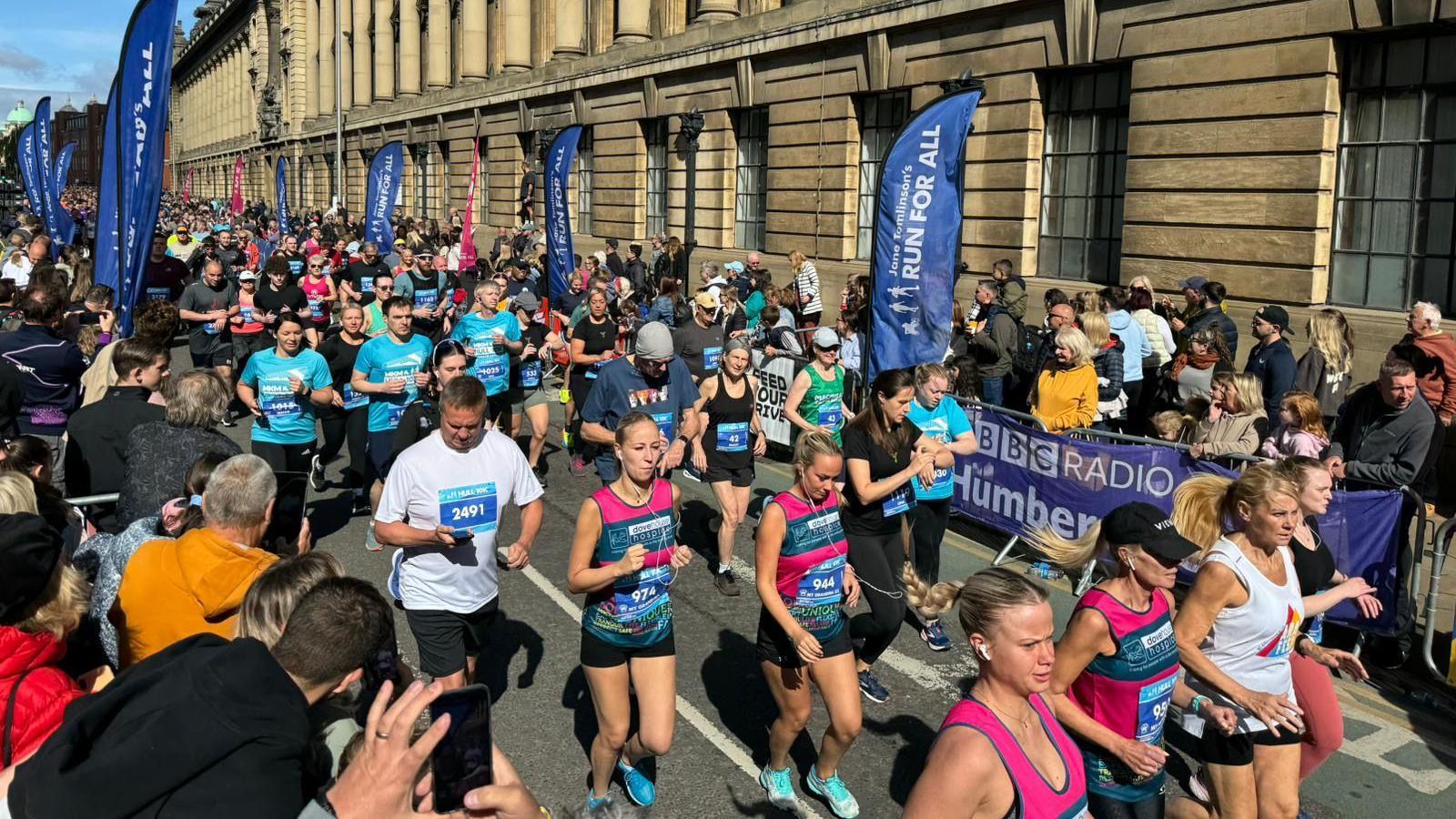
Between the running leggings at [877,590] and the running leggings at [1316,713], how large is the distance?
1.90m

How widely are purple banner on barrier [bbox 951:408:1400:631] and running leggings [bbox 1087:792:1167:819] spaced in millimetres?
Answer: 3664

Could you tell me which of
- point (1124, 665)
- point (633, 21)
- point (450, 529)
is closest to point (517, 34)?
point (633, 21)

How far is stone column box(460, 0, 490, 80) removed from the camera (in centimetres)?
3975

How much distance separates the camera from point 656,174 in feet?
94.3

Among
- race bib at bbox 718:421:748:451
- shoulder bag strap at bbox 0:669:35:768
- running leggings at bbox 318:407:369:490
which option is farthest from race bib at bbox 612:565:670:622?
running leggings at bbox 318:407:369:490

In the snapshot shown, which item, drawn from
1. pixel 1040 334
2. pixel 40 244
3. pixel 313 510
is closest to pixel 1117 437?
pixel 1040 334

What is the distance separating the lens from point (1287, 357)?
31.5ft

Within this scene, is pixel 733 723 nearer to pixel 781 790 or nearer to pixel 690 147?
pixel 781 790

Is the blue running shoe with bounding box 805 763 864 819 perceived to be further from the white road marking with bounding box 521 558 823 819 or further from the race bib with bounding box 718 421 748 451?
the race bib with bounding box 718 421 748 451

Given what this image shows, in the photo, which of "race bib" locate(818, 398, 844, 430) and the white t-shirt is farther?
"race bib" locate(818, 398, 844, 430)

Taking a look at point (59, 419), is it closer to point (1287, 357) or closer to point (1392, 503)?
point (1392, 503)

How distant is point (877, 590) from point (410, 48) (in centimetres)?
4754

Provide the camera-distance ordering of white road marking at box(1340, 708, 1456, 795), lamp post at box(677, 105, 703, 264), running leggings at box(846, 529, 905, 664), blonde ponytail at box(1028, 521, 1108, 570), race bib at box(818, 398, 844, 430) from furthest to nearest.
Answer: lamp post at box(677, 105, 703, 264), race bib at box(818, 398, 844, 430), running leggings at box(846, 529, 905, 664), white road marking at box(1340, 708, 1456, 795), blonde ponytail at box(1028, 521, 1108, 570)

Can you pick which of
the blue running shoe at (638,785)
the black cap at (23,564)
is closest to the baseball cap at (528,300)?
the blue running shoe at (638,785)
